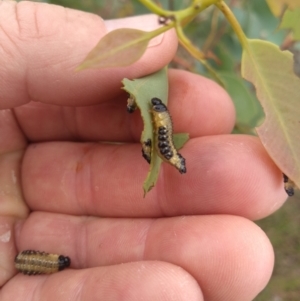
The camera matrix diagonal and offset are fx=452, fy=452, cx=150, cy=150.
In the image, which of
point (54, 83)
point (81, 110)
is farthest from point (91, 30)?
point (81, 110)

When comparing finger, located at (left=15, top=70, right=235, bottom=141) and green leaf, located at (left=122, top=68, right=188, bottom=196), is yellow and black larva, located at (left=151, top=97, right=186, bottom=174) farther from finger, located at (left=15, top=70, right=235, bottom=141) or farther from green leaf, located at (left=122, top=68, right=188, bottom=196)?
finger, located at (left=15, top=70, right=235, bottom=141)

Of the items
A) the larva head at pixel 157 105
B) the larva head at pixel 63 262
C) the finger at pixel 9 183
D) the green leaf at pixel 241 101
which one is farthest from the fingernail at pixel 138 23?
the larva head at pixel 63 262

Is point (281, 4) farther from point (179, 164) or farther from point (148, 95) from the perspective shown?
point (179, 164)

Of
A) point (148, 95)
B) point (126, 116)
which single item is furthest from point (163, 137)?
point (126, 116)

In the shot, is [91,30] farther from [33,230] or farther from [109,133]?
[33,230]

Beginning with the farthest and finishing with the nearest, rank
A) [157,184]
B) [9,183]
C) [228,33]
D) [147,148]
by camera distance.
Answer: [228,33] < [9,183] < [157,184] < [147,148]

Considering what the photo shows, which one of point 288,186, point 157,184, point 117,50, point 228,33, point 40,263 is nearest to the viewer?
point 117,50

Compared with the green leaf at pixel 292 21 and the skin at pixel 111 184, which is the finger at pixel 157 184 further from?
the green leaf at pixel 292 21

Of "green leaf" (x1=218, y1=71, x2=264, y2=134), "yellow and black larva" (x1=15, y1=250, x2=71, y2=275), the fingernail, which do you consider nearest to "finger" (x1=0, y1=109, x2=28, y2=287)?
"yellow and black larva" (x1=15, y1=250, x2=71, y2=275)

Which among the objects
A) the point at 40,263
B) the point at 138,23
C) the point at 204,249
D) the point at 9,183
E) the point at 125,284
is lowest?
the point at 40,263
